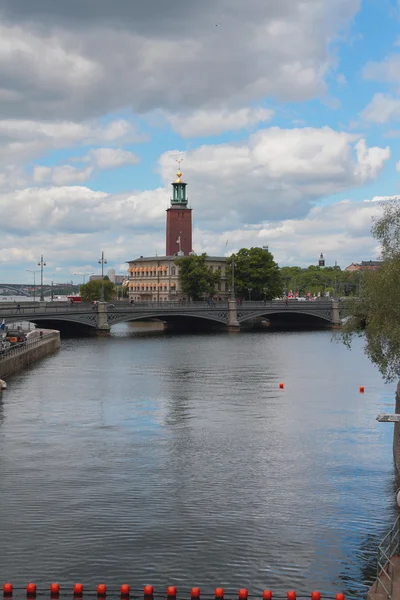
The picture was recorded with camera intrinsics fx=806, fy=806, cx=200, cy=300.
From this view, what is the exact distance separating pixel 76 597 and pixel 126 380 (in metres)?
47.8

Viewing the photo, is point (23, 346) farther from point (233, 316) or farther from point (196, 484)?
point (233, 316)

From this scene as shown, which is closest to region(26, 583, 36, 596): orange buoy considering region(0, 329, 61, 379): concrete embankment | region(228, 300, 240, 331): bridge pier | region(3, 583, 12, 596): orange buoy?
region(3, 583, 12, 596): orange buoy

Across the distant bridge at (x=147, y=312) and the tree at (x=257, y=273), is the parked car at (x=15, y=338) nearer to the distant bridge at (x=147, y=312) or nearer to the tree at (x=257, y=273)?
the distant bridge at (x=147, y=312)

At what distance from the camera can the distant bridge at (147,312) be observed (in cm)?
11156

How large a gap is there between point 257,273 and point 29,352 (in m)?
103

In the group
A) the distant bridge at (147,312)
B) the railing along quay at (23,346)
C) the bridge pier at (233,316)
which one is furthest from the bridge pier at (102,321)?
the bridge pier at (233,316)

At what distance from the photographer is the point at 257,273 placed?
17788 cm

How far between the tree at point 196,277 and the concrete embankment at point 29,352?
77439 millimetres

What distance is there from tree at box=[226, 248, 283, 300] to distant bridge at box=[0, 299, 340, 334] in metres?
20.4

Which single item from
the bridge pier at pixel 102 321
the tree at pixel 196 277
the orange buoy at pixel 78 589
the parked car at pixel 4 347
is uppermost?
the tree at pixel 196 277

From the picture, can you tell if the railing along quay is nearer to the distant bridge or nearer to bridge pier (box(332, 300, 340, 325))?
the distant bridge

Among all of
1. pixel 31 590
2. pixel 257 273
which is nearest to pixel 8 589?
pixel 31 590

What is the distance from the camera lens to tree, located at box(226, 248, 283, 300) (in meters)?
179

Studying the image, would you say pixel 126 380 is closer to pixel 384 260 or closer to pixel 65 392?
pixel 65 392
